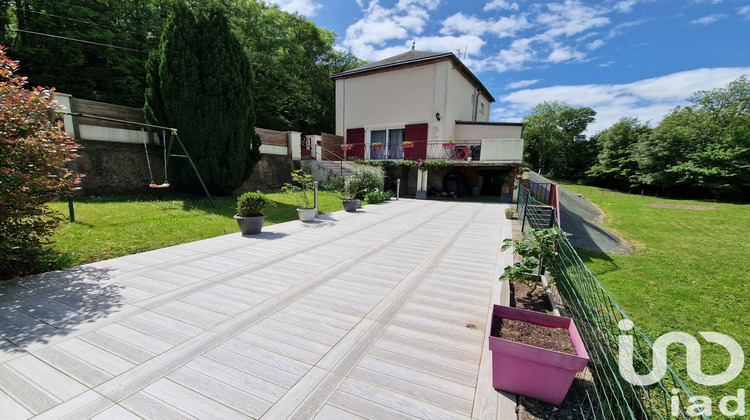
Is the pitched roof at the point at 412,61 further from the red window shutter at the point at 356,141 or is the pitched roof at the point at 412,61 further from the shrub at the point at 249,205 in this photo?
the shrub at the point at 249,205

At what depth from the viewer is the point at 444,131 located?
15.6 m

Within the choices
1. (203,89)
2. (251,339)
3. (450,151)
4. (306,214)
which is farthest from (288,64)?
(251,339)

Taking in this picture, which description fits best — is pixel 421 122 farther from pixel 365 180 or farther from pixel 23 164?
pixel 23 164

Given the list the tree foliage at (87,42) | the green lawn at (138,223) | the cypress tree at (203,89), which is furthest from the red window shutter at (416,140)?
the tree foliage at (87,42)

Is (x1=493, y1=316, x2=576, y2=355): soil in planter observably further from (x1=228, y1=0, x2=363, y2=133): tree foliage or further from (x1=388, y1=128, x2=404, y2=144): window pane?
(x1=228, y1=0, x2=363, y2=133): tree foliage

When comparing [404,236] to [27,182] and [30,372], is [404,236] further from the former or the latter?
[27,182]

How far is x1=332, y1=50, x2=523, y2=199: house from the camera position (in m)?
15.2

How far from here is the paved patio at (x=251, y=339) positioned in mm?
1805

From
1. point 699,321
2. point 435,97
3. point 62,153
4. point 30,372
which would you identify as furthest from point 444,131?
point 30,372

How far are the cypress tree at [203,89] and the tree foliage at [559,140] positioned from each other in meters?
34.7

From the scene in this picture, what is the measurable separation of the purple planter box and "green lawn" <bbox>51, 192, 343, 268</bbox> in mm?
5745

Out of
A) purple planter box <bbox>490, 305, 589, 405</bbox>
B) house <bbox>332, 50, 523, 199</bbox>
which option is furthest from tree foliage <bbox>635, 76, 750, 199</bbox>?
purple planter box <bbox>490, 305, 589, 405</bbox>

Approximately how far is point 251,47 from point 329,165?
1228 centimetres

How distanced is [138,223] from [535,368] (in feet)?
26.0
